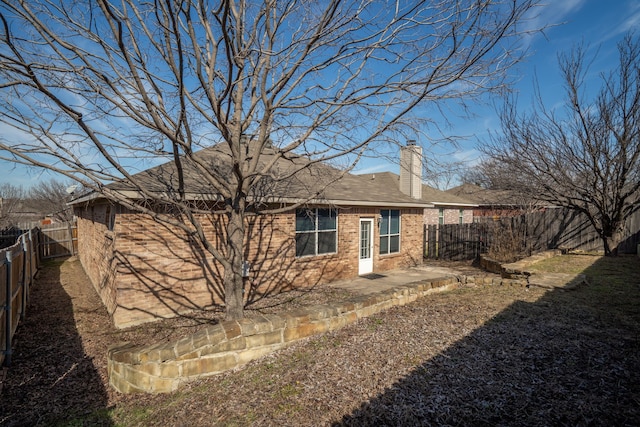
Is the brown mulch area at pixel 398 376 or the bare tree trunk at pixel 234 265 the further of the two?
the bare tree trunk at pixel 234 265

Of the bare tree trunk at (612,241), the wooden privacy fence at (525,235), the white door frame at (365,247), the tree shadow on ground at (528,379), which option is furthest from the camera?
the wooden privacy fence at (525,235)

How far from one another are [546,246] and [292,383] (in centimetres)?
1477

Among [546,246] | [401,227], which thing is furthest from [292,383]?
[546,246]

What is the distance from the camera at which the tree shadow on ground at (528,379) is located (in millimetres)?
2927

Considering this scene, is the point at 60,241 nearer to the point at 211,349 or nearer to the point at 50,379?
the point at 50,379

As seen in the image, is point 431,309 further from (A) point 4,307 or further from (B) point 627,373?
(A) point 4,307

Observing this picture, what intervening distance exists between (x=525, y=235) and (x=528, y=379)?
36.8 ft

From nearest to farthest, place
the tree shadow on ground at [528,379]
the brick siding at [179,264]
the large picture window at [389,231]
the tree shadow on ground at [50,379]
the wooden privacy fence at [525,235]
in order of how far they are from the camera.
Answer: the tree shadow on ground at [528,379]
the tree shadow on ground at [50,379]
the brick siding at [179,264]
the large picture window at [389,231]
the wooden privacy fence at [525,235]

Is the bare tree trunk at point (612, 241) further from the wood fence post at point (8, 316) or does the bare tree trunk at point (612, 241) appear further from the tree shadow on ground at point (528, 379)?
the wood fence post at point (8, 316)

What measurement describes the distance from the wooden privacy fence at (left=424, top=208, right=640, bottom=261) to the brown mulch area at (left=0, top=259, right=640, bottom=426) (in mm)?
6477

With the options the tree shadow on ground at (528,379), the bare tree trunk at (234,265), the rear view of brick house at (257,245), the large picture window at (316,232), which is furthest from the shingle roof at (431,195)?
the bare tree trunk at (234,265)

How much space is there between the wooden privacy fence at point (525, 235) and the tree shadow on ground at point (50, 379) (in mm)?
12310

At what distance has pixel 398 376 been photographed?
3695 mm

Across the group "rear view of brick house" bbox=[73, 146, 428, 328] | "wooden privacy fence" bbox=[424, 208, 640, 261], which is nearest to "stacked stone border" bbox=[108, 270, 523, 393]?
"rear view of brick house" bbox=[73, 146, 428, 328]
